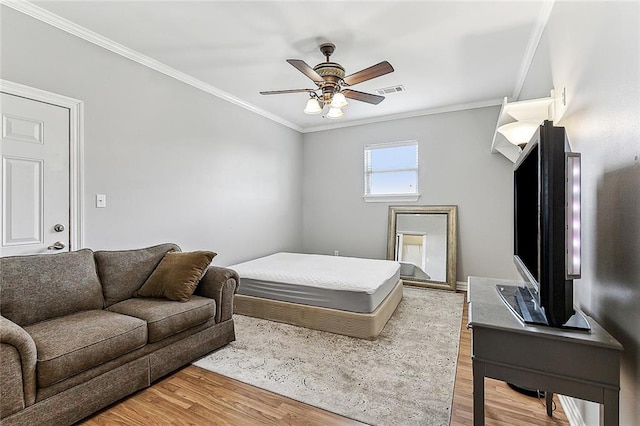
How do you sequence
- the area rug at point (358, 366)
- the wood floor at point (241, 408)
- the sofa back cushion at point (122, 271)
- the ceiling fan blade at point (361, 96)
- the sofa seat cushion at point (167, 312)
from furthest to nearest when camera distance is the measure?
the ceiling fan blade at point (361, 96) → the sofa back cushion at point (122, 271) → the sofa seat cushion at point (167, 312) → the area rug at point (358, 366) → the wood floor at point (241, 408)

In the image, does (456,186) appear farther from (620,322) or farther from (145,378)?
(145,378)

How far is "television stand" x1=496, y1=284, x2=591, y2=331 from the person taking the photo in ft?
4.14

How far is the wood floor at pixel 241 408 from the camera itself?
1748 mm

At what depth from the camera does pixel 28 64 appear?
7.86 feet

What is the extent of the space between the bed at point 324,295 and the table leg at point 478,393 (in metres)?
1.48

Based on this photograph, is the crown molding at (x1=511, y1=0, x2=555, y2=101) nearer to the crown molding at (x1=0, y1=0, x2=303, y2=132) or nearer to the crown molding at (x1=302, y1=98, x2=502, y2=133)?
the crown molding at (x1=302, y1=98, x2=502, y2=133)

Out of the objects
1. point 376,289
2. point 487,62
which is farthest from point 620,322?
point 487,62

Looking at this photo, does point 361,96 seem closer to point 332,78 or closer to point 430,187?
point 332,78

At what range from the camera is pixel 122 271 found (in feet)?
8.21

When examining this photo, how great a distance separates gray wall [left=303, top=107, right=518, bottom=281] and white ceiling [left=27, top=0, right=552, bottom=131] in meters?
0.89

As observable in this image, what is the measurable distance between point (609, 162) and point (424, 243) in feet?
11.7

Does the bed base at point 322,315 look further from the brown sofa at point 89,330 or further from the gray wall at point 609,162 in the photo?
the gray wall at point 609,162

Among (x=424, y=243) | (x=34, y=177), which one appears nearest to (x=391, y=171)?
(x=424, y=243)

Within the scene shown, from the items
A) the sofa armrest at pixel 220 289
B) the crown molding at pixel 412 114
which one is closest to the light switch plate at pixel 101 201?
the sofa armrest at pixel 220 289
